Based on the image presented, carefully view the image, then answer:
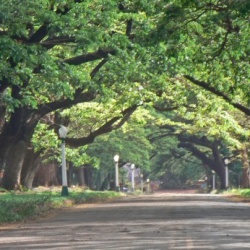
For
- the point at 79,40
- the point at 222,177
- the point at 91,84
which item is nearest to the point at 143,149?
the point at 222,177

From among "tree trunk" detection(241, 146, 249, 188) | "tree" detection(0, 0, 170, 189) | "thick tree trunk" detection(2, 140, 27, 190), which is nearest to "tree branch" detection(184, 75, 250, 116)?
"tree" detection(0, 0, 170, 189)

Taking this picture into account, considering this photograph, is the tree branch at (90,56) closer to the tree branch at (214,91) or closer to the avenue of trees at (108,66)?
the avenue of trees at (108,66)

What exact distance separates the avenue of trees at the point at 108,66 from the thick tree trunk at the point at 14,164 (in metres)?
0.05

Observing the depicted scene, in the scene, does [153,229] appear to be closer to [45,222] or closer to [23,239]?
[23,239]

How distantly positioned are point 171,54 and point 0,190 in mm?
24145

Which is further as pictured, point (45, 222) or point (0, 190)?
point (0, 190)

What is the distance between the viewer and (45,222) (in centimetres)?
2580

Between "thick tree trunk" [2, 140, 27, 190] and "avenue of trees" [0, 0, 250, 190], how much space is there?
54 millimetres

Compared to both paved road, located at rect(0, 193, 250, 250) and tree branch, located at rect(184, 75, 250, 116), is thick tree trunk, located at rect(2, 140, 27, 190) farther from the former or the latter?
paved road, located at rect(0, 193, 250, 250)

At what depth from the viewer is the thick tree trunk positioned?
42.1 m

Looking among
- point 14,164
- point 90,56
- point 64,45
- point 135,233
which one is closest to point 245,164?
point 14,164

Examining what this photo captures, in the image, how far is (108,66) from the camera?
114 feet

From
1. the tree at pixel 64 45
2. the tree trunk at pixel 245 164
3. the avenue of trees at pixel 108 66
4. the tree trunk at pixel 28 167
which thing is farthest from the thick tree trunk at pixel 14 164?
the tree trunk at pixel 245 164

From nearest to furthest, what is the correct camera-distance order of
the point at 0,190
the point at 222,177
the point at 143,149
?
the point at 0,190
the point at 143,149
the point at 222,177
